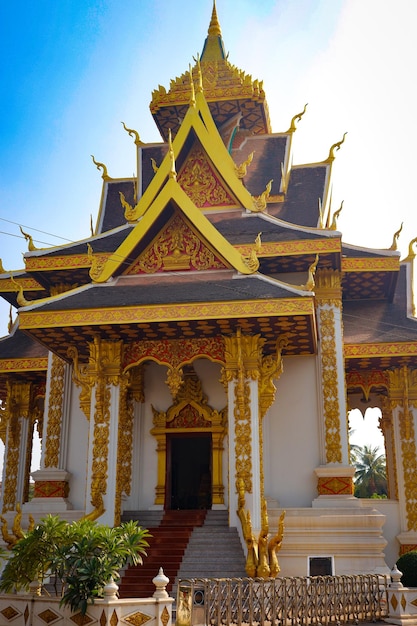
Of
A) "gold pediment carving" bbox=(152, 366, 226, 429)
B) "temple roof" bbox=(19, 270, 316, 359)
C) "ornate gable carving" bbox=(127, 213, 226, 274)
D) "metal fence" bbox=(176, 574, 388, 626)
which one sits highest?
"ornate gable carving" bbox=(127, 213, 226, 274)

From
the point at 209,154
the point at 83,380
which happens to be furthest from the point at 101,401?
the point at 209,154

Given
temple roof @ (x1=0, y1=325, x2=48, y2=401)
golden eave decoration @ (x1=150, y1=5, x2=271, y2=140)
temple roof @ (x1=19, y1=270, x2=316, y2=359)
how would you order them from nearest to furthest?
temple roof @ (x1=19, y1=270, x2=316, y2=359) → temple roof @ (x1=0, y1=325, x2=48, y2=401) → golden eave decoration @ (x1=150, y1=5, x2=271, y2=140)

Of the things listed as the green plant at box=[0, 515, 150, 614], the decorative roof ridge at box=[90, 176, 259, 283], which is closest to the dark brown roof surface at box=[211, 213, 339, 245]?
the decorative roof ridge at box=[90, 176, 259, 283]

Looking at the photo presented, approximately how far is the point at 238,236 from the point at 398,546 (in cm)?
691

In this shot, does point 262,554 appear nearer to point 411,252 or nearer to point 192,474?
point 192,474

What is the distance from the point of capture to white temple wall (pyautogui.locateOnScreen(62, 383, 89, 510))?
13.8m

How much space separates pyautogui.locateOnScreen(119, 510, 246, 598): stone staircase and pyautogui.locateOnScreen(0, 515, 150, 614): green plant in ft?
8.08

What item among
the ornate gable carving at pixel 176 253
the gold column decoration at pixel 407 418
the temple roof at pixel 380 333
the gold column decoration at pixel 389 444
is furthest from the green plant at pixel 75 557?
the gold column decoration at pixel 389 444

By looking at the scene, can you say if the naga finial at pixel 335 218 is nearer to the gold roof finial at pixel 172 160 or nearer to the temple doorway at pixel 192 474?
the gold roof finial at pixel 172 160

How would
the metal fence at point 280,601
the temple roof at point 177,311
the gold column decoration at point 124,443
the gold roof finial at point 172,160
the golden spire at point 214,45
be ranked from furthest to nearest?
the golden spire at point 214,45
the gold roof finial at point 172,160
the gold column decoration at point 124,443
the temple roof at point 177,311
the metal fence at point 280,601

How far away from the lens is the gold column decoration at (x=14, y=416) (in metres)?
17.4

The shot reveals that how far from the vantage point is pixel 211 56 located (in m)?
21.1

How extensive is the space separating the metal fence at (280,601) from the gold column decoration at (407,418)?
205 inches

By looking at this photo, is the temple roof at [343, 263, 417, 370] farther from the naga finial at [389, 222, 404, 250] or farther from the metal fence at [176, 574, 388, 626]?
the metal fence at [176, 574, 388, 626]
